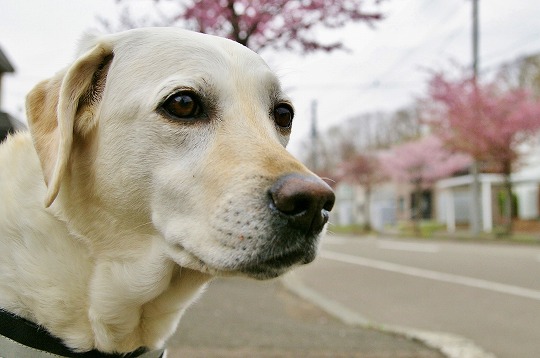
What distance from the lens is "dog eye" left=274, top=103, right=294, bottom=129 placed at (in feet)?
8.15

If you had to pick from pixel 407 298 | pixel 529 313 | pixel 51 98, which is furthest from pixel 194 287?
pixel 407 298

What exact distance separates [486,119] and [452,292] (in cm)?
1658

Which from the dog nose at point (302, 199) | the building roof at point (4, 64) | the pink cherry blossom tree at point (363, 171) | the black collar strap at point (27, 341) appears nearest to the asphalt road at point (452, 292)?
the dog nose at point (302, 199)

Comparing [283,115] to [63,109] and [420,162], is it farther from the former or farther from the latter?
[420,162]

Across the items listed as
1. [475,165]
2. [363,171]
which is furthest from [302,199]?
[363,171]

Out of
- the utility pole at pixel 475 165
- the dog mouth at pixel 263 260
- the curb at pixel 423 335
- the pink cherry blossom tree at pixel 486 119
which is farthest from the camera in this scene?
the utility pole at pixel 475 165

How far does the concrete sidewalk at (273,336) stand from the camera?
5.12 metres

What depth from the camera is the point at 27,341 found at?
1.88 meters

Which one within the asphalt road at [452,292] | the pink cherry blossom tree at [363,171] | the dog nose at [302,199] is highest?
the pink cherry blossom tree at [363,171]

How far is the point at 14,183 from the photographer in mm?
2080

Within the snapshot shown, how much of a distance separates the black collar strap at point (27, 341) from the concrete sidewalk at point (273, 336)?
3.05 metres

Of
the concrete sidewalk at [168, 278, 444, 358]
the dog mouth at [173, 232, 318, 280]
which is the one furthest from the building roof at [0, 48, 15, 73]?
the dog mouth at [173, 232, 318, 280]

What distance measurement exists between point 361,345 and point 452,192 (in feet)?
115

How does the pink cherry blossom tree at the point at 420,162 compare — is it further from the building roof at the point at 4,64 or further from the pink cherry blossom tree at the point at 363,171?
the building roof at the point at 4,64
